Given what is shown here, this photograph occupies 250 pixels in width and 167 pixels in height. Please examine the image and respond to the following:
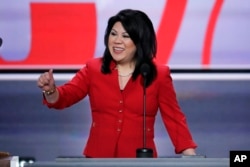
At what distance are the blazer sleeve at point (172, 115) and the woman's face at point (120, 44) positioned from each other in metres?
0.15

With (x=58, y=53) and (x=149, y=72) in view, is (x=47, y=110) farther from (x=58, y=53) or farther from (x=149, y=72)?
(x=149, y=72)

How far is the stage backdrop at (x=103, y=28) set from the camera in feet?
14.3

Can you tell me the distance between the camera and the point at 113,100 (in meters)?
3.17

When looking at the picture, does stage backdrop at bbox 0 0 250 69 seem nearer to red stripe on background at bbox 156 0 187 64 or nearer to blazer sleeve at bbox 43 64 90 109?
red stripe on background at bbox 156 0 187 64

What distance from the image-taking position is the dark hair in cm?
321

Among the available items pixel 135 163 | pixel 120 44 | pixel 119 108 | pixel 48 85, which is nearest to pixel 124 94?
pixel 119 108

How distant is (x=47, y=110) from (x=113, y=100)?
1.35 meters

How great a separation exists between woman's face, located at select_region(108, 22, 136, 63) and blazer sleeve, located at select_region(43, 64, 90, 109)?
0.14 m

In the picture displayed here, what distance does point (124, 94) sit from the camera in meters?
3.20

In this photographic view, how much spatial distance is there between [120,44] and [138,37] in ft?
0.27

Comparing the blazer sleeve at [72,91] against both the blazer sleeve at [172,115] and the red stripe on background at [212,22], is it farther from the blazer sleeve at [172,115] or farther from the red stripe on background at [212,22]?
the red stripe on background at [212,22]

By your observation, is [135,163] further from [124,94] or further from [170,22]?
[170,22]

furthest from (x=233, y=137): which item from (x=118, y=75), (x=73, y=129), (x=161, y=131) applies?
(x=118, y=75)

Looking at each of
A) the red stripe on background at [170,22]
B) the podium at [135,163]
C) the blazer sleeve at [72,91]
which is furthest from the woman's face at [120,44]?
the red stripe on background at [170,22]
